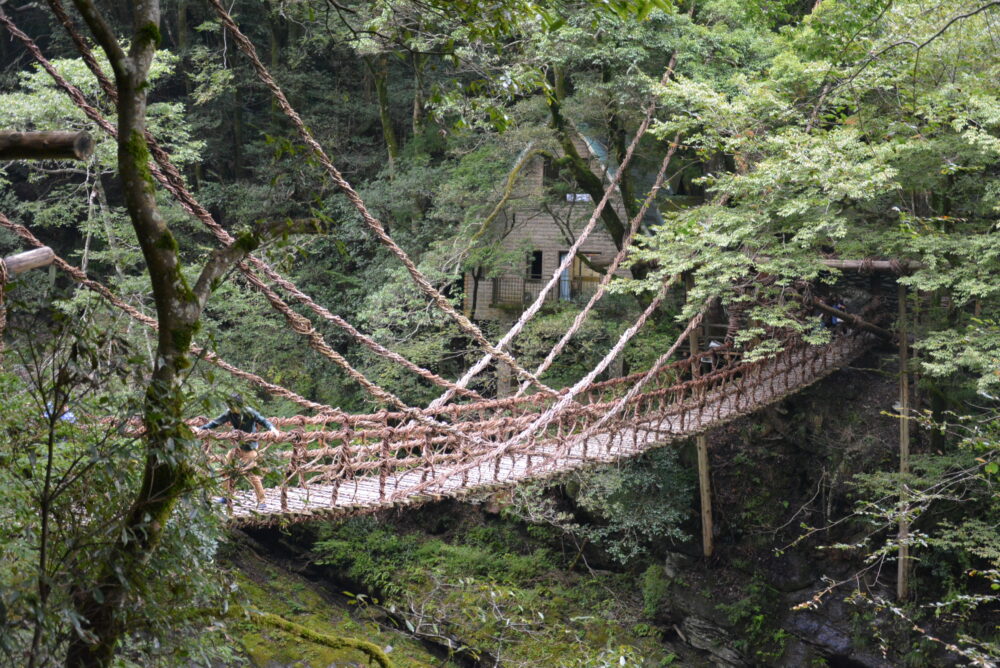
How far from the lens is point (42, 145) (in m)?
1.37

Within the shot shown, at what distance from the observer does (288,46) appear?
9.60 m

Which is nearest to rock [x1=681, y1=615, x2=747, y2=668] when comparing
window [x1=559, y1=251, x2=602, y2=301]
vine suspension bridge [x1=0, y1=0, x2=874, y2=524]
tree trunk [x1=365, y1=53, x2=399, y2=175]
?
vine suspension bridge [x1=0, y1=0, x2=874, y2=524]

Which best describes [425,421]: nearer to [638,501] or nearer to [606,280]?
[606,280]

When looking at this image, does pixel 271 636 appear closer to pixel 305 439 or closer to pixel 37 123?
pixel 305 439

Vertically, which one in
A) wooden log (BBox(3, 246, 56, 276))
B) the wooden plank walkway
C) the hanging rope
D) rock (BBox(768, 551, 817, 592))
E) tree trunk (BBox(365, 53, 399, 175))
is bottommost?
rock (BBox(768, 551, 817, 592))

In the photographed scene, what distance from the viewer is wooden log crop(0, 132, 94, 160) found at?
136 cm

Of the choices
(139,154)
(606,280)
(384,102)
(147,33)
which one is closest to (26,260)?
(139,154)

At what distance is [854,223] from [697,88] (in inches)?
54.9

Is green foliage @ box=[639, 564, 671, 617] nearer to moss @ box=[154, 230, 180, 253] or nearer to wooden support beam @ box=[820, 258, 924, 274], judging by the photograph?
wooden support beam @ box=[820, 258, 924, 274]

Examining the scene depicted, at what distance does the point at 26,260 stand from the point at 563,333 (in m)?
5.13

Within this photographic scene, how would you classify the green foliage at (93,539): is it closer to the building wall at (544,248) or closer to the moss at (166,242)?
the moss at (166,242)

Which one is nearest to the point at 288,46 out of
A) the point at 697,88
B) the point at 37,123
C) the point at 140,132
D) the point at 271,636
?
the point at 37,123

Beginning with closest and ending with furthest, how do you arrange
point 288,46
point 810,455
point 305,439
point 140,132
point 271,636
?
point 140,132 → point 305,439 → point 271,636 → point 810,455 → point 288,46

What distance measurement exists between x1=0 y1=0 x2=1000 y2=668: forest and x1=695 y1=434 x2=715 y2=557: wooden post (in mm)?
25
